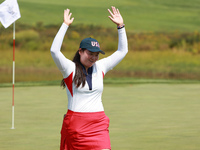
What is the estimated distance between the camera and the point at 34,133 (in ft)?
26.8

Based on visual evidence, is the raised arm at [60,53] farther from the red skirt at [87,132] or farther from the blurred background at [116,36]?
the blurred background at [116,36]

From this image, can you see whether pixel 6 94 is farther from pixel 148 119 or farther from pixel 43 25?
pixel 43 25

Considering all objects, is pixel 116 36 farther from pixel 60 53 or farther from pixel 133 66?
pixel 60 53

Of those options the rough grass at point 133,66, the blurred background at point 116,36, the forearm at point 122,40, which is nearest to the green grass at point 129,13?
the blurred background at point 116,36

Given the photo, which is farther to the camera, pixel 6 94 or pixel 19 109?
pixel 6 94

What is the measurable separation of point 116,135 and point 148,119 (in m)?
1.60

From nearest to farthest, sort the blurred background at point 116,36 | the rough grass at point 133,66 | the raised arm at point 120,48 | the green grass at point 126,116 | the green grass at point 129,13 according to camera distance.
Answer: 1. the raised arm at point 120,48
2. the green grass at point 126,116
3. the rough grass at point 133,66
4. the blurred background at point 116,36
5. the green grass at point 129,13

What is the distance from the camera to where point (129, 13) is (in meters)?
44.4

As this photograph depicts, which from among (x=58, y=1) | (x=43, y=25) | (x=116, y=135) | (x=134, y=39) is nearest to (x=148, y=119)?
(x=116, y=135)

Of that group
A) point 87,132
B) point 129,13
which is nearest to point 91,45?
point 87,132

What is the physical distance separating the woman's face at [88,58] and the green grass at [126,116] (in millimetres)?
2308

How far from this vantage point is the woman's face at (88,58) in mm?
5086

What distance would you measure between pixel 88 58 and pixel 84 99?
15.4 inches

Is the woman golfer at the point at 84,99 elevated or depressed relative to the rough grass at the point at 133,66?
elevated
